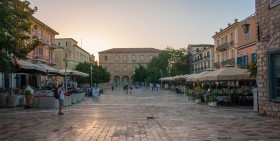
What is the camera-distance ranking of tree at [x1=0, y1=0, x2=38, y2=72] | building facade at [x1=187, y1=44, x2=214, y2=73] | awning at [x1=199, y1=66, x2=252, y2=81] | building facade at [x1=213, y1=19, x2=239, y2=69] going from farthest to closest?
building facade at [x1=187, y1=44, x2=214, y2=73] → building facade at [x1=213, y1=19, x2=239, y2=69] → awning at [x1=199, y1=66, x2=252, y2=81] → tree at [x1=0, y1=0, x2=38, y2=72]

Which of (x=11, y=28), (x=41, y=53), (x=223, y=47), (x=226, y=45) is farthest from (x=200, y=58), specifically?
(x=11, y=28)

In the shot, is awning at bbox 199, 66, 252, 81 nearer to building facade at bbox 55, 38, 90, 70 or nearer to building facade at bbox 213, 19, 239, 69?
building facade at bbox 213, 19, 239, 69

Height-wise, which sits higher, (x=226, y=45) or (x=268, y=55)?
(x=226, y=45)

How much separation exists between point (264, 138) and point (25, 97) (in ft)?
42.6

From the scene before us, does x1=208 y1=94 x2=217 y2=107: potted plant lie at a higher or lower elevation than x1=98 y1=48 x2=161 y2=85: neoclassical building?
lower

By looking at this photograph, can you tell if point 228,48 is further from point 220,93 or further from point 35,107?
point 35,107

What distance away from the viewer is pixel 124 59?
3885 inches

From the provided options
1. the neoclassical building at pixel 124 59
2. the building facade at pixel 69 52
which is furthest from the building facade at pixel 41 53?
the neoclassical building at pixel 124 59

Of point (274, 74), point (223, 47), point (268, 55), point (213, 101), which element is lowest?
point (213, 101)

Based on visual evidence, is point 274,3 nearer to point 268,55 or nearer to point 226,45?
point 268,55

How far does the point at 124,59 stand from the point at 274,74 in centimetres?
8905

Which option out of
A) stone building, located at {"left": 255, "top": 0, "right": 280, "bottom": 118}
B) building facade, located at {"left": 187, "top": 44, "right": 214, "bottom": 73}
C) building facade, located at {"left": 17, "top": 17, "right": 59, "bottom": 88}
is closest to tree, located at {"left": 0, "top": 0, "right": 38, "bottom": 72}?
stone building, located at {"left": 255, "top": 0, "right": 280, "bottom": 118}

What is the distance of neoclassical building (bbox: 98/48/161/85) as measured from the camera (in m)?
97.5

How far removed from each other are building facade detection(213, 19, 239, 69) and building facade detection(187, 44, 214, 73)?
638 cm
